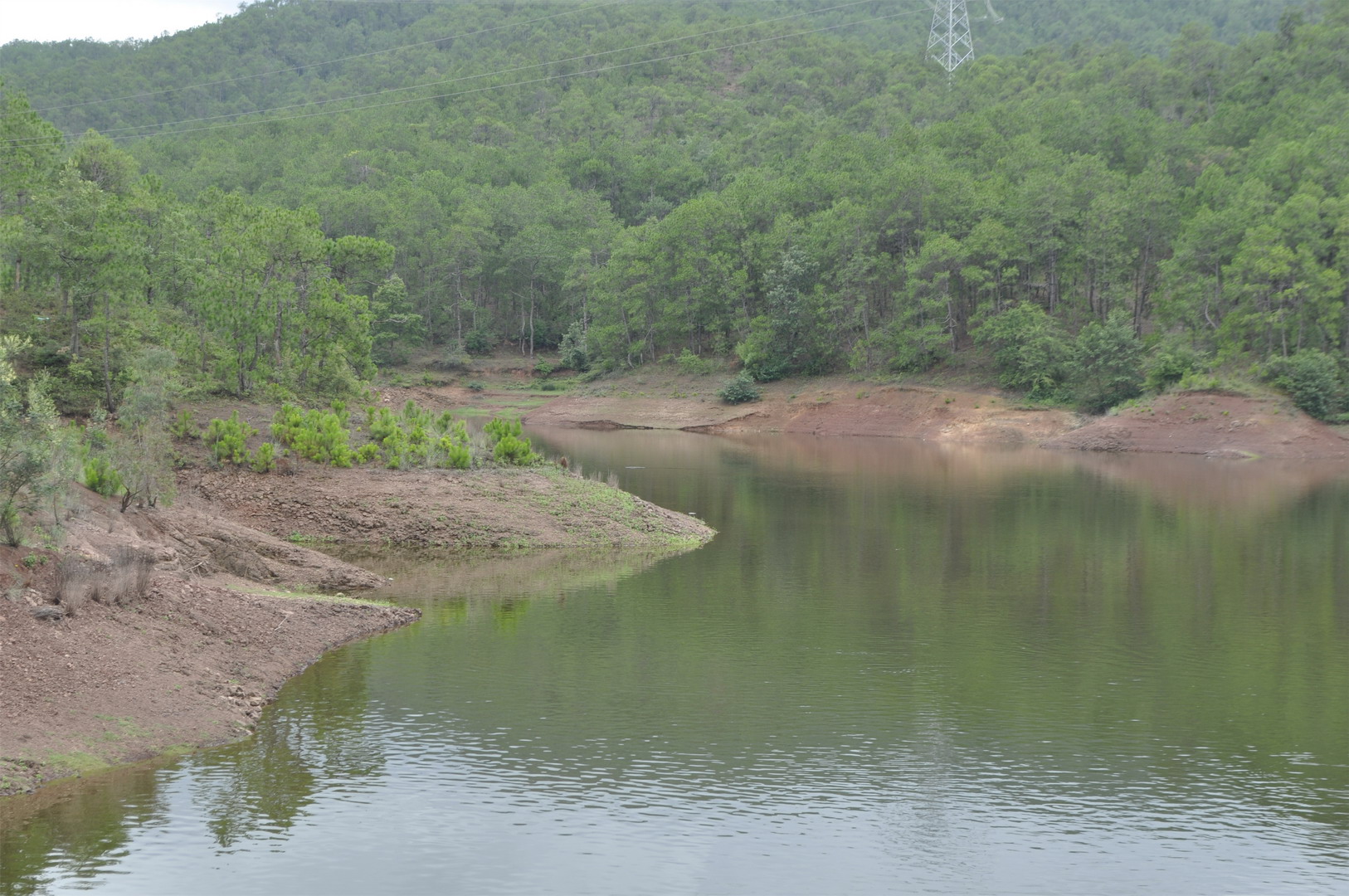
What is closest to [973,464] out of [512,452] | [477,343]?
[512,452]

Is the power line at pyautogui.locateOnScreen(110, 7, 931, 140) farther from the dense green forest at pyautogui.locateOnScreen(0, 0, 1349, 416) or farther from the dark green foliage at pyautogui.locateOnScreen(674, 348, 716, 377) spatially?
the dark green foliage at pyautogui.locateOnScreen(674, 348, 716, 377)

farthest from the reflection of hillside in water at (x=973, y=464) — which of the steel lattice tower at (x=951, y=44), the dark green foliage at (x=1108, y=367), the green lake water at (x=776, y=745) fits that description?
the steel lattice tower at (x=951, y=44)

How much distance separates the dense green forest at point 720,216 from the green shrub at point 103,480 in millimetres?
11502

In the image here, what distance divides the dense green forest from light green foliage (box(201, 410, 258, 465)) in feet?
14.0

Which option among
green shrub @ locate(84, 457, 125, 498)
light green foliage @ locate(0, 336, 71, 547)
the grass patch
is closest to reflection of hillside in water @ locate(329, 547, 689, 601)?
the grass patch

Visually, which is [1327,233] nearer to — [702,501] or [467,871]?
[702,501]

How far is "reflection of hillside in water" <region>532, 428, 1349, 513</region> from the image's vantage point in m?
50.0

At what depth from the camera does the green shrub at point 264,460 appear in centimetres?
3334

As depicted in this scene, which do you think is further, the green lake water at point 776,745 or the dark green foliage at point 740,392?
the dark green foliage at point 740,392

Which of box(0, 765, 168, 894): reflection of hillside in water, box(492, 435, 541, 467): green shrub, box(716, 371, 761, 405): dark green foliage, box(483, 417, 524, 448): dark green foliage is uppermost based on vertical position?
box(483, 417, 524, 448): dark green foliage

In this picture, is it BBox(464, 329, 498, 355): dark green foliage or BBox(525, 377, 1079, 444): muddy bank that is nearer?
BBox(525, 377, 1079, 444): muddy bank

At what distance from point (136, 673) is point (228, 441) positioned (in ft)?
53.8

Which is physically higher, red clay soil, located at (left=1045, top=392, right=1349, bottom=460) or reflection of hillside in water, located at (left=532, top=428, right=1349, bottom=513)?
red clay soil, located at (left=1045, top=392, right=1349, bottom=460)

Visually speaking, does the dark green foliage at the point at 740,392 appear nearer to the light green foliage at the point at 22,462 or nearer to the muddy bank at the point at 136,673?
the muddy bank at the point at 136,673
